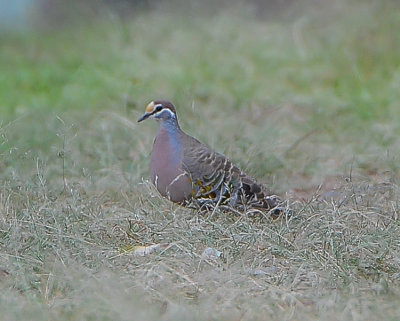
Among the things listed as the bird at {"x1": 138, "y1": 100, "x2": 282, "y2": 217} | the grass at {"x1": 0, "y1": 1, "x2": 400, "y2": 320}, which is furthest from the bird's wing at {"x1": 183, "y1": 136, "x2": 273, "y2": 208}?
the grass at {"x1": 0, "y1": 1, "x2": 400, "y2": 320}

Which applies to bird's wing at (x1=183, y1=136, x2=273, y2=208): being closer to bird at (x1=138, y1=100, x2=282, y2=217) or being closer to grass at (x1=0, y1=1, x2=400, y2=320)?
bird at (x1=138, y1=100, x2=282, y2=217)

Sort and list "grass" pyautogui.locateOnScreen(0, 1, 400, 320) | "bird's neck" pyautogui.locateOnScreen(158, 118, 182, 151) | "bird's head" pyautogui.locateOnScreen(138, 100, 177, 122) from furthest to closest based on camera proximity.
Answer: "bird's head" pyautogui.locateOnScreen(138, 100, 177, 122), "bird's neck" pyautogui.locateOnScreen(158, 118, 182, 151), "grass" pyautogui.locateOnScreen(0, 1, 400, 320)

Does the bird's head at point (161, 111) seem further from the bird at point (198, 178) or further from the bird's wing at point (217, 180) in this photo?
the bird's wing at point (217, 180)

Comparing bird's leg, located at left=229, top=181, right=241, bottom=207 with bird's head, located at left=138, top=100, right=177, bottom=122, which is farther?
bird's head, located at left=138, top=100, right=177, bottom=122

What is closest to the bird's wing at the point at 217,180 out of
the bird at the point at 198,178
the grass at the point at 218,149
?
the bird at the point at 198,178

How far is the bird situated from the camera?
5.76 m

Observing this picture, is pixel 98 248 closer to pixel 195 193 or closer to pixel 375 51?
pixel 195 193

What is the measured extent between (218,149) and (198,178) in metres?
1.39

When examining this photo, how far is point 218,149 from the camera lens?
723 cm

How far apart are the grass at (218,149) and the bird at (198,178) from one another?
13 cm

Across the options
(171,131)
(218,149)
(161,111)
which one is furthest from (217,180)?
(218,149)

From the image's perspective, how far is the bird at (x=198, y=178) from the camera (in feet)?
18.9

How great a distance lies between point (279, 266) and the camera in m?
4.90

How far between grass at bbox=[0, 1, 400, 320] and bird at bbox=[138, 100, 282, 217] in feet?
0.43
